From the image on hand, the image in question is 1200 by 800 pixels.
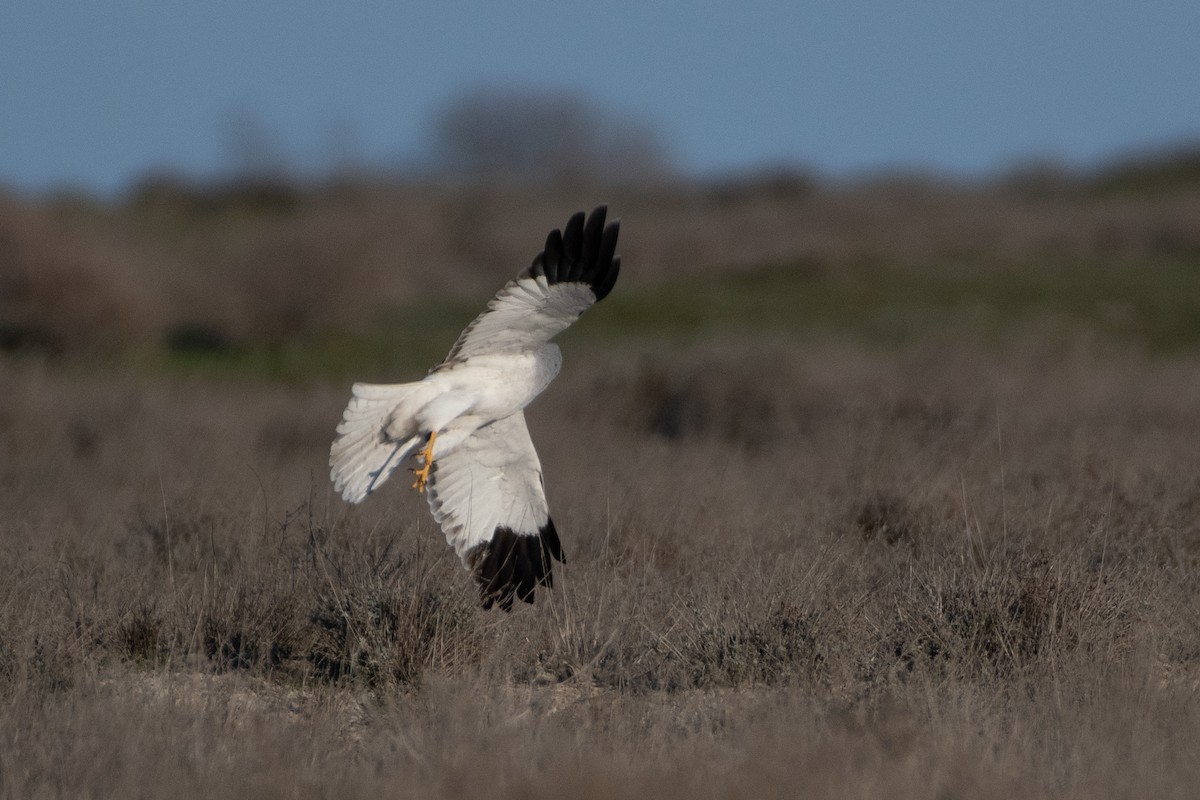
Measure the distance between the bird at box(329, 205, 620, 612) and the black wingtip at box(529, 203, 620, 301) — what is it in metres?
0.11

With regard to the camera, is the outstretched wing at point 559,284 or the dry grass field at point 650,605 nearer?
the dry grass field at point 650,605

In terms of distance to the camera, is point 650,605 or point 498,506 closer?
point 650,605

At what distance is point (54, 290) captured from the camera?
24750 millimetres

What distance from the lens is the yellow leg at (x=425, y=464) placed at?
7030 millimetres

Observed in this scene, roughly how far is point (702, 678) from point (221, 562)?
2.54 m

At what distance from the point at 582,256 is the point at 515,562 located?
1596 mm

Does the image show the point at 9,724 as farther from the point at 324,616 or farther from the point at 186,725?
the point at 324,616

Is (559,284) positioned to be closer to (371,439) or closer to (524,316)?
(524,316)

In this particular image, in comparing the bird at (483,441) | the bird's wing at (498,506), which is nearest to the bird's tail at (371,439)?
the bird at (483,441)

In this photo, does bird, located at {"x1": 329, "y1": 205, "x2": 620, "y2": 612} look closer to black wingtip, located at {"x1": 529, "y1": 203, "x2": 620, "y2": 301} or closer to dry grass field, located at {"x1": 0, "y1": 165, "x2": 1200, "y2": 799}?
black wingtip, located at {"x1": 529, "y1": 203, "x2": 620, "y2": 301}

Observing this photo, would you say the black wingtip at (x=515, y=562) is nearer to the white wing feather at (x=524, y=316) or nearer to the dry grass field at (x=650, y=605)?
the dry grass field at (x=650, y=605)

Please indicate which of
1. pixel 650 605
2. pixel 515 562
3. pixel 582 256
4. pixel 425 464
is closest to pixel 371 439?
pixel 425 464

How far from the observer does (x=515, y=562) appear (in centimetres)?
716

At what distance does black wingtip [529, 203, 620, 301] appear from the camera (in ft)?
21.2
